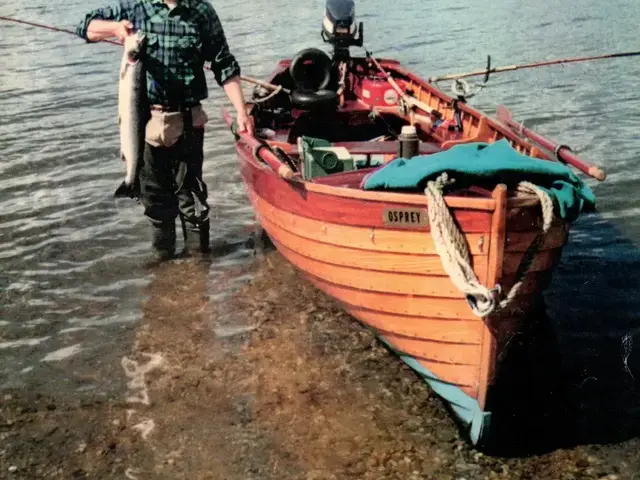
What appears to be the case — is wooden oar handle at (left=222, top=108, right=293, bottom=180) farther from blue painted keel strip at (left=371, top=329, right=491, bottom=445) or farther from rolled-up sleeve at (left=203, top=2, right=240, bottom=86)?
blue painted keel strip at (left=371, top=329, right=491, bottom=445)

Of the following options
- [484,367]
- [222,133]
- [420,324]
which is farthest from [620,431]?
[222,133]

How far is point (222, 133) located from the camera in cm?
1410

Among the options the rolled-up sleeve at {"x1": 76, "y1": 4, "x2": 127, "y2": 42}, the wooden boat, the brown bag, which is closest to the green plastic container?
the wooden boat

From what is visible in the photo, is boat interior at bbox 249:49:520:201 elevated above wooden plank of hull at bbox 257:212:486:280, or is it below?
above

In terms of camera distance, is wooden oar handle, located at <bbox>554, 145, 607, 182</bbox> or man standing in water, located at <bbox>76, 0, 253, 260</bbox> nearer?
wooden oar handle, located at <bbox>554, 145, 607, 182</bbox>

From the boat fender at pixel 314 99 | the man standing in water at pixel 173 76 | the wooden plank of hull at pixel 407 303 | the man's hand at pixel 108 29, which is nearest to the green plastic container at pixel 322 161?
the man standing in water at pixel 173 76

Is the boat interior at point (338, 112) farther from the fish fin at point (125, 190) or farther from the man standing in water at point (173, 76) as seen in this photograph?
the fish fin at point (125, 190)

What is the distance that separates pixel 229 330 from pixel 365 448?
2195mm

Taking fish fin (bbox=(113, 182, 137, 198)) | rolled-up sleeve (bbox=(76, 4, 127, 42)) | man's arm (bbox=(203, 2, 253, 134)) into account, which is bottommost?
fish fin (bbox=(113, 182, 137, 198))

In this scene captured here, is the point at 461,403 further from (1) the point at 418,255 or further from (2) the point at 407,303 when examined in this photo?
(1) the point at 418,255

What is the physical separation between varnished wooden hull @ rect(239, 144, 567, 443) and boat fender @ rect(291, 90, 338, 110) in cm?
343

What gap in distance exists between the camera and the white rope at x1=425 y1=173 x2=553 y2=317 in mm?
4297

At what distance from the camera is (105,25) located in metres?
6.11

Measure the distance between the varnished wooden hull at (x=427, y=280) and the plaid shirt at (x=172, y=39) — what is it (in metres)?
1.85
